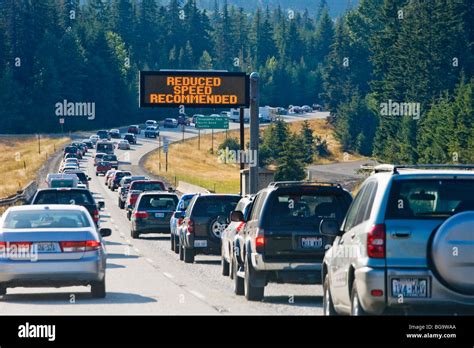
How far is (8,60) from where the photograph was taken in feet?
623

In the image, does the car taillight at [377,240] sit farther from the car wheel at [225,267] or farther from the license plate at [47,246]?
the car wheel at [225,267]

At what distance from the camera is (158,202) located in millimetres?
42438

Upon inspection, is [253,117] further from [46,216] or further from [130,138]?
[130,138]

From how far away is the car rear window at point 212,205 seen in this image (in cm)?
3044

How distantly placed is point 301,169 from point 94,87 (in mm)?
89861

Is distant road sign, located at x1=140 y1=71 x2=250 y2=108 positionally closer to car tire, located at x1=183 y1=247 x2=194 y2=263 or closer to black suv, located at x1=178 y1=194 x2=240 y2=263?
black suv, located at x1=178 y1=194 x2=240 y2=263

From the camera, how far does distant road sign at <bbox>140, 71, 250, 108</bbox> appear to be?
4566 cm

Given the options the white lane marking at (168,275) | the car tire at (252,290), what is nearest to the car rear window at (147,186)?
the white lane marking at (168,275)

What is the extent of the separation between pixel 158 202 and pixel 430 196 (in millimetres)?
29394

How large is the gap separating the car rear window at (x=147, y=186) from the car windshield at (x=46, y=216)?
35.9 meters

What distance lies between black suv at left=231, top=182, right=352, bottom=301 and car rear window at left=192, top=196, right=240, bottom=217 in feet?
33.0

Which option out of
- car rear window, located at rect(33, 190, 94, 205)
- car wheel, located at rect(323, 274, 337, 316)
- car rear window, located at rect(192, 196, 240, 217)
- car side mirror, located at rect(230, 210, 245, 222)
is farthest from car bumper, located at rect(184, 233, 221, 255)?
car wheel, located at rect(323, 274, 337, 316)

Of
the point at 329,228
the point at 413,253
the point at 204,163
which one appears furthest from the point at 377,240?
the point at 204,163
